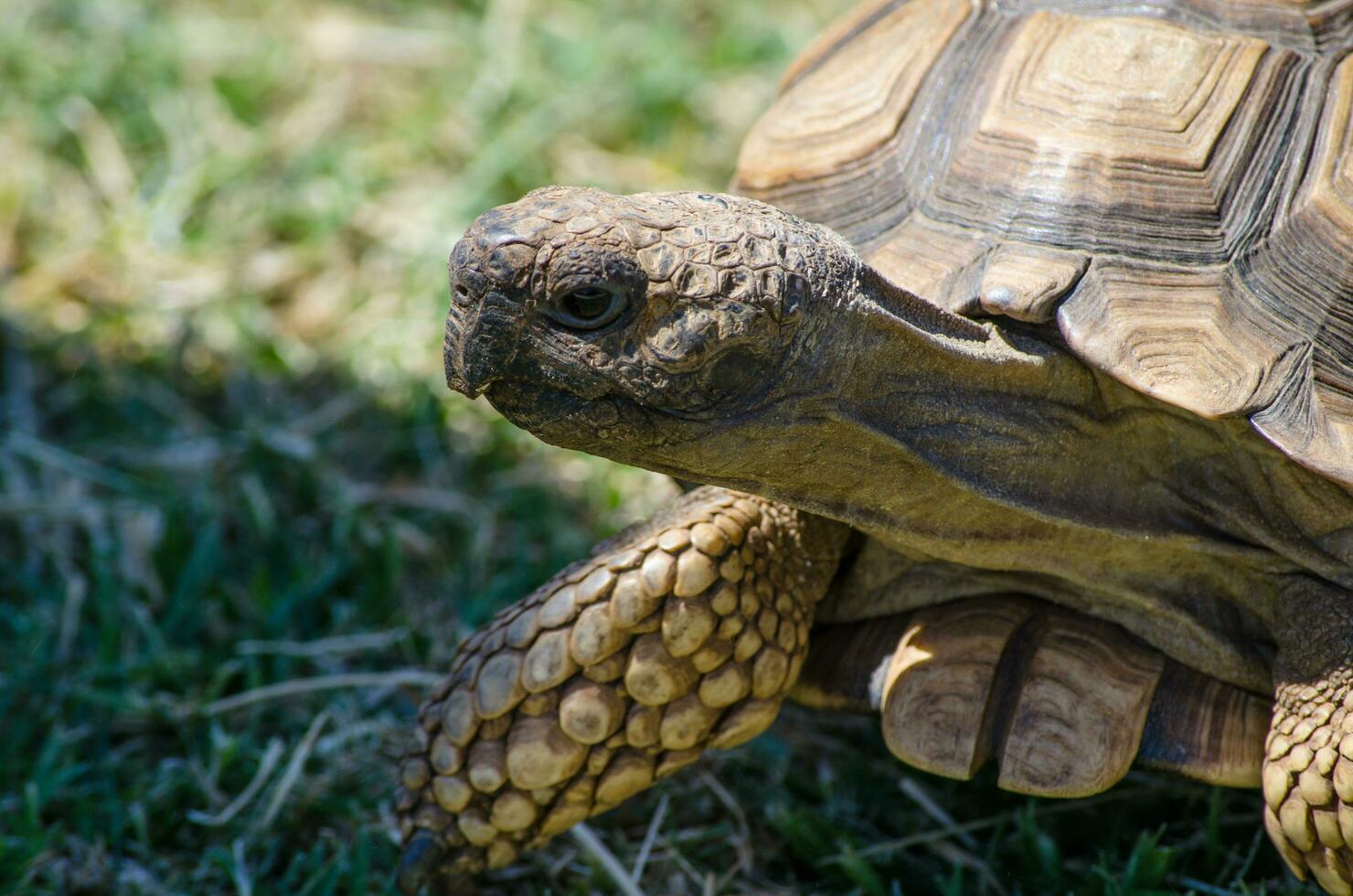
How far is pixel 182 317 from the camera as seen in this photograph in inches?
143

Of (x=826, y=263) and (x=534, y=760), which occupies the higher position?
(x=826, y=263)

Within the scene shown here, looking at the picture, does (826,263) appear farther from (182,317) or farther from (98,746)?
(182,317)

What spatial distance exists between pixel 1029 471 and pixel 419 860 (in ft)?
3.75

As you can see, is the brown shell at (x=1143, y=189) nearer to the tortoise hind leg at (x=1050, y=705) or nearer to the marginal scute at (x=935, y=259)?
the marginal scute at (x=935, y=259)

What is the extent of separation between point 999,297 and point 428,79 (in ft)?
10.5

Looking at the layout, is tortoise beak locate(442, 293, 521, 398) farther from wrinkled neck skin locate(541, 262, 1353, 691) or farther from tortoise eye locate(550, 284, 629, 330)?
wrinkled neck skin locate(541, 262, 1353, 691)

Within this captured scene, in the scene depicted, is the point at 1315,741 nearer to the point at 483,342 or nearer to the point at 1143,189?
the point at 1143,189

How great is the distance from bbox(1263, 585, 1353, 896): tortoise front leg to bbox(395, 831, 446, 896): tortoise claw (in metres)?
1.28

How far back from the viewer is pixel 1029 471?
202 cm

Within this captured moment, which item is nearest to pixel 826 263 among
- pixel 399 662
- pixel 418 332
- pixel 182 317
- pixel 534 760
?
pixel 534 760

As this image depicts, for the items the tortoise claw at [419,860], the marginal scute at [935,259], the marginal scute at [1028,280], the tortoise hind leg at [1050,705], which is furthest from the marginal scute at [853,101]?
the tortoise claw at [419,860]

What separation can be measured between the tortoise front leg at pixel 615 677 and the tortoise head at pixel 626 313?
0.34 m

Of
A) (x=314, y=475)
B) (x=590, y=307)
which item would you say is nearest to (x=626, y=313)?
(x=590, y=307)

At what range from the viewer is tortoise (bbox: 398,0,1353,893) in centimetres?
180
